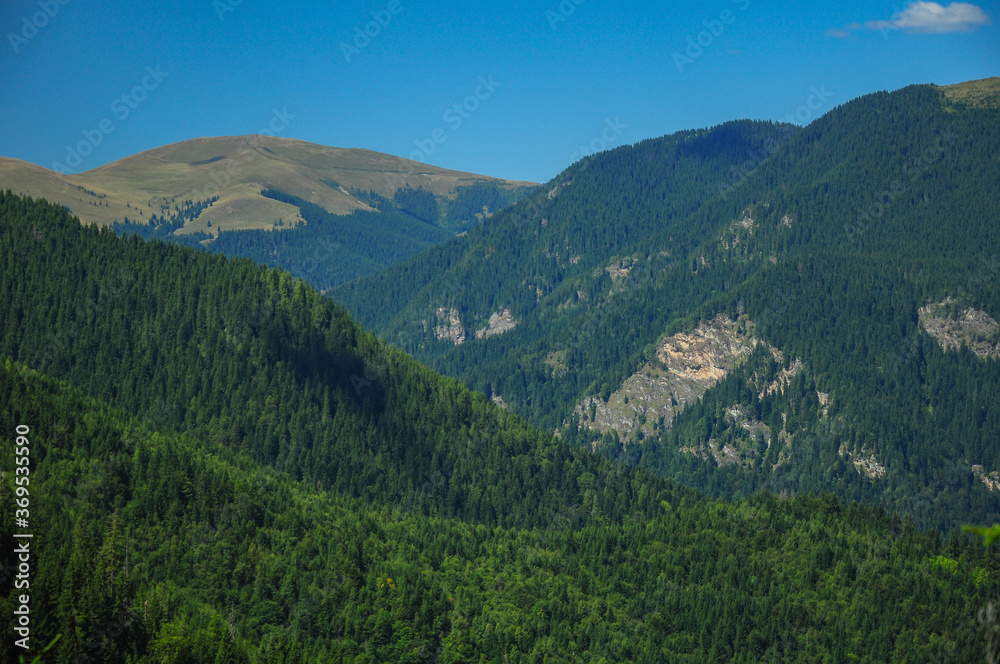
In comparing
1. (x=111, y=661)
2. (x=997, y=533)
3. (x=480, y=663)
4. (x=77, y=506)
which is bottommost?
(x=480, y=663)

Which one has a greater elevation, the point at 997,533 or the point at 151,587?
the point at 997,533

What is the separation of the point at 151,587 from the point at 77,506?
21.9m

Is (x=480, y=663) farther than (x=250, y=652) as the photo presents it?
Yes

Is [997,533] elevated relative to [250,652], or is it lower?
elevated

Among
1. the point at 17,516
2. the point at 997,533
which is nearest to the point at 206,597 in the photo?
the point at 17,516

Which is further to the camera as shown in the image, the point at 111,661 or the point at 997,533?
the point at 111,661

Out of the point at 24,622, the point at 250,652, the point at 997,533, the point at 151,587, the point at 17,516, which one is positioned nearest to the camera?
the point at 997,533

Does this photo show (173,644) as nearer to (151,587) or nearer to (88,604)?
(88,604)

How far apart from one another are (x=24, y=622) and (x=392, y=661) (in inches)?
3295

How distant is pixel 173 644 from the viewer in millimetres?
150250

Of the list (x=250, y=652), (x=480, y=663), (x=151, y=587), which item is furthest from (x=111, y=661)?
(x=480, y=663)

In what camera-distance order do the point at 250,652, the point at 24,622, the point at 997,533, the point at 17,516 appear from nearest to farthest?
the point at 997,533 → the point at 24,622 → the point at 17,516 → the point at 250,652

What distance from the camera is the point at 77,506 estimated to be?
648ft

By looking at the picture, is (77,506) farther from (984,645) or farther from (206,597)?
(984,645)
